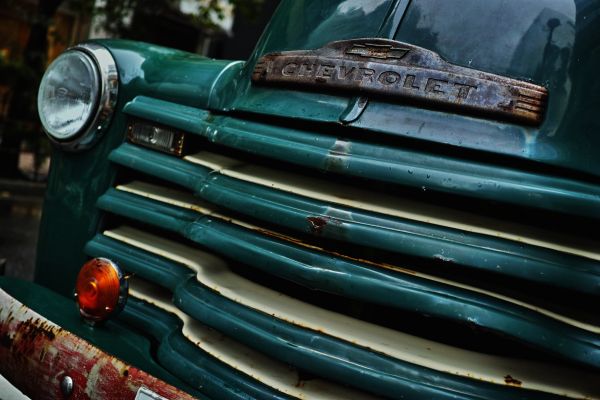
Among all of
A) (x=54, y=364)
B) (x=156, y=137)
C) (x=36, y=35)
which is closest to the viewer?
(x=54, y=364)

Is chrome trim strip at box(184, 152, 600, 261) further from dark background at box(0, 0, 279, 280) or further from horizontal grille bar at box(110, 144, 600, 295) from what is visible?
dark background at box(0, 0, 279, 280)

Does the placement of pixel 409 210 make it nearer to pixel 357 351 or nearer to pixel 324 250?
pixel 324 250

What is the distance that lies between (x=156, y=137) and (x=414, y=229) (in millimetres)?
993

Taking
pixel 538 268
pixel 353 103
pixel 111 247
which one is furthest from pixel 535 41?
pixel 111 247

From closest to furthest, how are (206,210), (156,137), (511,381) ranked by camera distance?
(511,381), (206,210), (156,137)

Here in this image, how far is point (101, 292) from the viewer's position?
6.33 ft

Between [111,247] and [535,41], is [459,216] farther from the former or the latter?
[111,247]

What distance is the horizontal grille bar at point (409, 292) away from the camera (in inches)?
60.4

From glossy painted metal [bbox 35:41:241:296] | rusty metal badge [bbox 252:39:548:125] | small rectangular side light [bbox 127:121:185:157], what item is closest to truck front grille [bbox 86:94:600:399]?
rusty metal badge [bbox 252:39:548:125]

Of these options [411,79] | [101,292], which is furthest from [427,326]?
[101,292]

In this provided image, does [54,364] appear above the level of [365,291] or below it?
below

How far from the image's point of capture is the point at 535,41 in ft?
5.82

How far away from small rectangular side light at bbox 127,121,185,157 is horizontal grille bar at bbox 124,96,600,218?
30 centimetres

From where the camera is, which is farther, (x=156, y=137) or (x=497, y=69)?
(x=156, y=137)
